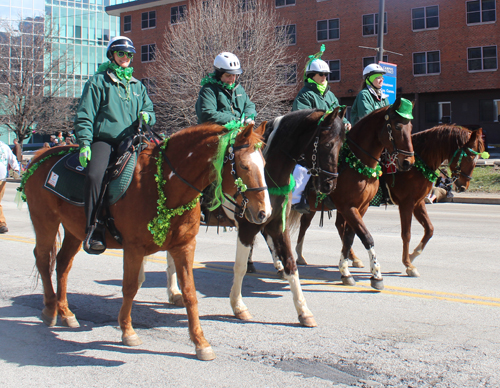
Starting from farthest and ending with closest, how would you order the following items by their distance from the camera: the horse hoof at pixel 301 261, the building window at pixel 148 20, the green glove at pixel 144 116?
the building window at pixel 148 20
the horse hoof at pixel 301 261
the green glove at pixel 144 116

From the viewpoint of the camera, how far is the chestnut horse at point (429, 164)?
27.0 feet

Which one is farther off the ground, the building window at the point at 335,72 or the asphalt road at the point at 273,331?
the building window at the point at 335,72

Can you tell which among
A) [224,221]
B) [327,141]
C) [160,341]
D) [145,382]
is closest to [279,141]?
[327,141]

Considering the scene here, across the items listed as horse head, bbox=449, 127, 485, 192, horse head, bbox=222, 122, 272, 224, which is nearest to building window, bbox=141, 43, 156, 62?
horse head, bbox=449, 127, 485, 192

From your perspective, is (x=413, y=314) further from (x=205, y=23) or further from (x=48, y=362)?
(x=205, y=23)

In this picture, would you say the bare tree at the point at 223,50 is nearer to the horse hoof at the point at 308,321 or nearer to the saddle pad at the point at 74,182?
the saddle pad at the point at 74,182

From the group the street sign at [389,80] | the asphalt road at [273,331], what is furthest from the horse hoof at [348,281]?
the street sign at [389,80]

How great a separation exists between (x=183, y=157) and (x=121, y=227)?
87 centimetres

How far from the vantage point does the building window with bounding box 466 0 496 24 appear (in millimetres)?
40094

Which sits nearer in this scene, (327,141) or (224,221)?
(327,141)

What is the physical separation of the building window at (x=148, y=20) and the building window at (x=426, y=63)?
86.3 feet

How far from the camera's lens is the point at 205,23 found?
35.2 m

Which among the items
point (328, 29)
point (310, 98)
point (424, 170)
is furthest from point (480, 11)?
point (310, 98)

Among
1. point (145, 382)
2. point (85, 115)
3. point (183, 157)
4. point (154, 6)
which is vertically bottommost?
point (145, 382)
